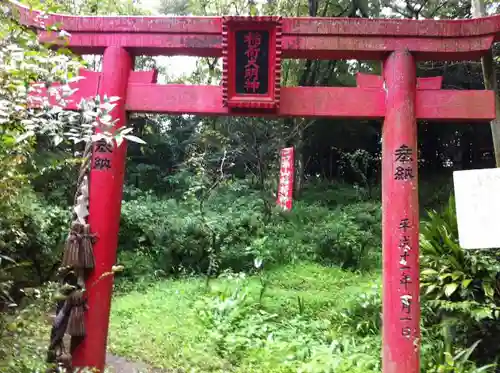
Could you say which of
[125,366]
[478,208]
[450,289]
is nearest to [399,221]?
[478,208]

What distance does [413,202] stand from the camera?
3.78m

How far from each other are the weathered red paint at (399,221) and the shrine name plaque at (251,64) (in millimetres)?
1106

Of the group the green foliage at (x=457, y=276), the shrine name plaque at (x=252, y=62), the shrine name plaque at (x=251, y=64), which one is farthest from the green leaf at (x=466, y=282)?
the shrine name plaque at (x=252, y=62)

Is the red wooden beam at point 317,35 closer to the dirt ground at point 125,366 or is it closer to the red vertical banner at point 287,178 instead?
the dirt ground at point 125,366

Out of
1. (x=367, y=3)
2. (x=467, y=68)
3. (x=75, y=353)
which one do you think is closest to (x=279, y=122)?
(x=367, y=3)

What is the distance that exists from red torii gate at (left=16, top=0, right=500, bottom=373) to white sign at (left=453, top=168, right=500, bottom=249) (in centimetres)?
75

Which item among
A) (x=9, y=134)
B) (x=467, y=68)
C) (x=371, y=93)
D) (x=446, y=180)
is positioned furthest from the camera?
(x=446, y=180)

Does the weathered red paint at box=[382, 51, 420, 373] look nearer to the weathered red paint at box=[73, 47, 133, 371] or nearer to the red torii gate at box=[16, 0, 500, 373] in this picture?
the red torii gate at box=[16, 0, 500, 373]

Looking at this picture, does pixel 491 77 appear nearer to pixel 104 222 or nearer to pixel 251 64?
pixel 251 64

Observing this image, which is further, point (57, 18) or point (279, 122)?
point (279, 122)

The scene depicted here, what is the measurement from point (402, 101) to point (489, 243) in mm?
1568

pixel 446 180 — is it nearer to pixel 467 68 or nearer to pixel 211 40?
pixel 467 68

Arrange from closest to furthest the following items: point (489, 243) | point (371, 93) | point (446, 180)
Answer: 1. point (489, 243)
2. point (371, 93)
3. point (446, 180)

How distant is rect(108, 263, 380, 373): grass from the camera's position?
15.4 ft
